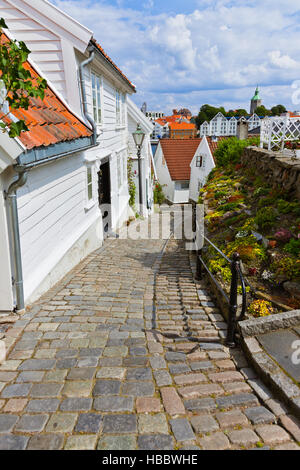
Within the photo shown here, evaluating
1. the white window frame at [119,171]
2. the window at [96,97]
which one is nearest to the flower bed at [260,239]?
the window at [96,97]

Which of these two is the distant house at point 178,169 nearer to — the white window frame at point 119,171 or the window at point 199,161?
the window at point 199,161

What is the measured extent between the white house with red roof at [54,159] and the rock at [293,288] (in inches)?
140

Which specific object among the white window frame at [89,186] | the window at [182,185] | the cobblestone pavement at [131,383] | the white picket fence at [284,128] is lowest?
the window at [182,185]

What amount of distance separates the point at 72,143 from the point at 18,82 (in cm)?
321

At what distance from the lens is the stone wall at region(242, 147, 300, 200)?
7480mm

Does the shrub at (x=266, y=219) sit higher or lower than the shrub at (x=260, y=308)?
higher

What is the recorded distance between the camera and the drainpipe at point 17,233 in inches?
168

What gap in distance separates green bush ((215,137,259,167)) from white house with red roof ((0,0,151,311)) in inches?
224

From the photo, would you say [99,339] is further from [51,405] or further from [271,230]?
[271,230]

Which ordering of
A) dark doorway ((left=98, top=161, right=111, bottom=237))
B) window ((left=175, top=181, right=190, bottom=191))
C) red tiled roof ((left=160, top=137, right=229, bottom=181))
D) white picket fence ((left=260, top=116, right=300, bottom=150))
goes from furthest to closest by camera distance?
red tiled roof ((left=160, top=137, right=229, bottom=181))
window ((left=175, top=181, right=190, bottom=191))
dark doorway ((left=98, top=161, right=111, bottom=237))
white picket fence ((left=260, top=116, right=300, bottom=150))

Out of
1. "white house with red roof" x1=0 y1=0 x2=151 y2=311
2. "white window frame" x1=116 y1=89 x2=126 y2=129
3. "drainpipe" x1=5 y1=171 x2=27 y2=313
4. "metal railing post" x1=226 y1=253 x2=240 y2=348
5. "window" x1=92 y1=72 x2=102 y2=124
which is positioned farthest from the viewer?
"white window frame" x1=116 y1=89 x2=126 y2=129

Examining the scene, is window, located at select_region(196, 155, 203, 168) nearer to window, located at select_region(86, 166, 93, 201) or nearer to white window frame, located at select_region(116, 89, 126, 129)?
white window frame, located at select_region(116, 89, 126, 129)

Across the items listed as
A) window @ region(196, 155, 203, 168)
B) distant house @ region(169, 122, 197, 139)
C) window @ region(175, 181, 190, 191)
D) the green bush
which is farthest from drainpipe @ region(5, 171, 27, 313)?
distant house @ region(169, 122, 197, 139)
